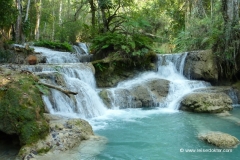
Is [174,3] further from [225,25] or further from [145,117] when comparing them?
[145,117]

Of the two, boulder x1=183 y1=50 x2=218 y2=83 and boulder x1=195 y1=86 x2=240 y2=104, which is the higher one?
boulder x1=183 y1=50 x2=218 y2=83

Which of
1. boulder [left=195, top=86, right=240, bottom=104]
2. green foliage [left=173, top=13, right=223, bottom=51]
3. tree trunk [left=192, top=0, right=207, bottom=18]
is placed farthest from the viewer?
tree trunk [left=192, top=0, right=207, bottom=18]

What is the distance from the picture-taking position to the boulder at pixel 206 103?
8414 millimetres

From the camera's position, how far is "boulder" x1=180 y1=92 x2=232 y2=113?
8414 mm

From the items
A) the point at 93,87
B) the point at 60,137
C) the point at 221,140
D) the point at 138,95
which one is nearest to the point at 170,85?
the point at 138,95

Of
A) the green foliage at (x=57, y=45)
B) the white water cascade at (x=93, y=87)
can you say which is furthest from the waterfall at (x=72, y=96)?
the green foliage at (x=57, y=45)

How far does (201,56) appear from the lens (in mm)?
11336

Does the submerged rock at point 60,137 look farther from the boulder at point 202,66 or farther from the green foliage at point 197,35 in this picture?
the green foliage at point 197,35

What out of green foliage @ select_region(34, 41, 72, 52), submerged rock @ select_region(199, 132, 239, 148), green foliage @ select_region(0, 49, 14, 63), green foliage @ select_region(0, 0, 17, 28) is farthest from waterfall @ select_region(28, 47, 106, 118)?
green foliage @ select_region(34, 41, 72, 52)

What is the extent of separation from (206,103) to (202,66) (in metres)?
3.09

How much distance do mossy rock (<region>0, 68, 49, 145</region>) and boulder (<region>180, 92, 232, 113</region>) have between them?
563 cm

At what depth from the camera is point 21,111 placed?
459cm

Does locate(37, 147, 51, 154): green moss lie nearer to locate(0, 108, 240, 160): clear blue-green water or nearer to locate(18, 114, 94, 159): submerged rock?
locate(18, 114, 94, 159): submerged rock

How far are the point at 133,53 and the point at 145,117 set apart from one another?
402 cm
